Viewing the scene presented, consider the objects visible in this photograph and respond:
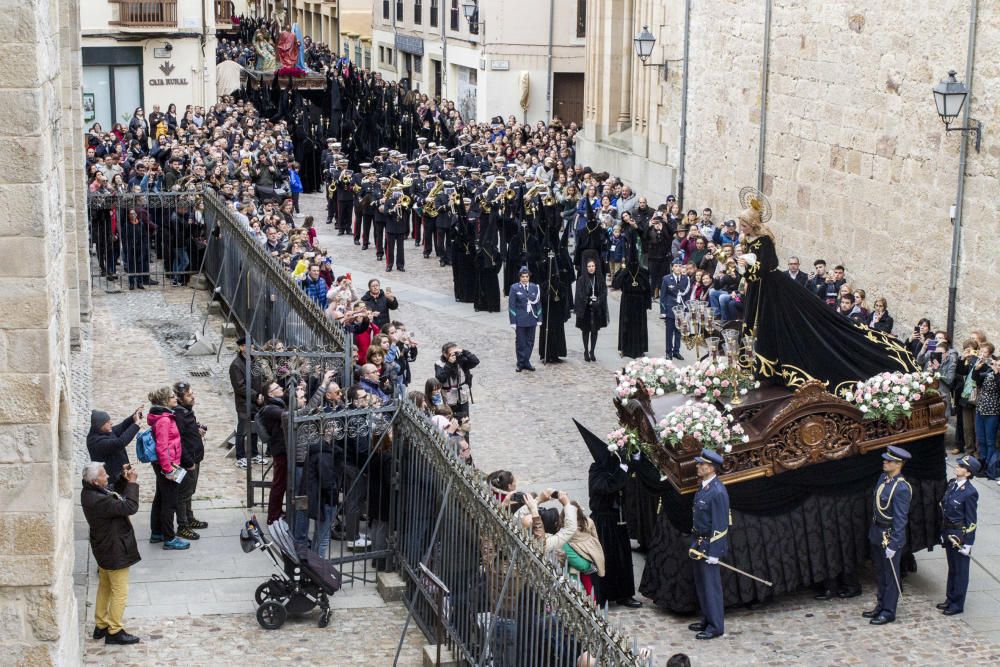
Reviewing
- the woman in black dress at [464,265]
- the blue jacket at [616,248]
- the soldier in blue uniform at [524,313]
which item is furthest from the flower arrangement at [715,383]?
the woman in black dress at [464,265]

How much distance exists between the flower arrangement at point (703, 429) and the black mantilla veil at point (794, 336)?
1.12 m

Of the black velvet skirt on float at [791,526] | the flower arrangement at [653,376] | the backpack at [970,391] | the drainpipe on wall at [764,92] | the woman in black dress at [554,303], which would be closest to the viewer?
the black velvet skirt on float at [791,526]

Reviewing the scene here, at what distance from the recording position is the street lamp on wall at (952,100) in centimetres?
1892

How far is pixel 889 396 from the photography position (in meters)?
13.6

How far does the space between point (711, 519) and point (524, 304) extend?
27.0 feet

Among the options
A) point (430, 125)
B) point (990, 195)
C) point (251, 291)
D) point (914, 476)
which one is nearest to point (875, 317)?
point (990, 195)

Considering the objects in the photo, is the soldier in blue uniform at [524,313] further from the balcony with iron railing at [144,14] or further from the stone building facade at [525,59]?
the stone building facade at [525,59]

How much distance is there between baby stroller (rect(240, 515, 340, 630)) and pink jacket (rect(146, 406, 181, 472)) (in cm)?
152

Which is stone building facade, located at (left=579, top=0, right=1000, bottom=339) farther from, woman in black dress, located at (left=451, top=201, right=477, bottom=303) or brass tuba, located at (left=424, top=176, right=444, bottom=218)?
woman in black dress, located at (left=451, top=201, right=477, bottom=303)

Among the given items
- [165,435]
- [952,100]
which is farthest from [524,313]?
[165,435]

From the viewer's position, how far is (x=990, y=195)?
18906 millimetres

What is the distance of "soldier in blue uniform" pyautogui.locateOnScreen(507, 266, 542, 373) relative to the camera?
67.2 feet

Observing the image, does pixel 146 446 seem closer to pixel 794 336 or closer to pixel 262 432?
pixel 262 432

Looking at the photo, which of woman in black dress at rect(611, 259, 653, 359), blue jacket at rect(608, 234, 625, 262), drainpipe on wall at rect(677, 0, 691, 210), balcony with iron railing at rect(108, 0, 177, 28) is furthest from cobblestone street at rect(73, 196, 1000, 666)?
balcony with iron railing at rect(108, 0, 177, 28)
